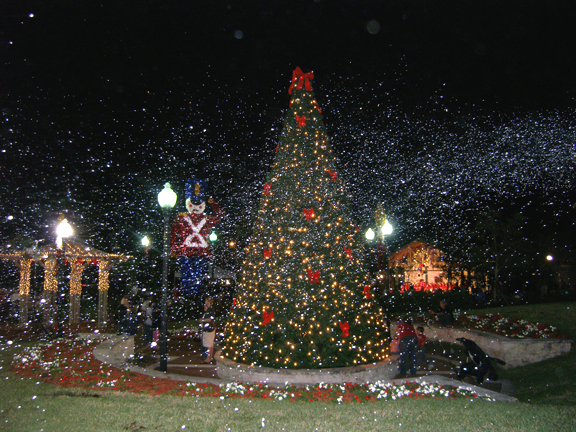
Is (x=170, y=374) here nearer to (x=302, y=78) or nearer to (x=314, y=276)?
(x=314, y=276)

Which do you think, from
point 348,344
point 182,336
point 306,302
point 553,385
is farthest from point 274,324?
point 182,336

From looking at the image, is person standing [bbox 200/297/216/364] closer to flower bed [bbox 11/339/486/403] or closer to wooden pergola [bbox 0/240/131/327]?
flower bed [bbox 11/339/486/403]

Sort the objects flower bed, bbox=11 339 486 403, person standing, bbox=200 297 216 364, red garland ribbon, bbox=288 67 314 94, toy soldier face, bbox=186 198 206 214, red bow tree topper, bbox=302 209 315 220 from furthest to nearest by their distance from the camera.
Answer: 1. toy soldier face, bbox=186 198 206 214
2. person standing, bbox=200 297 216 364
3. red garland ribbon, bbox=288 67 314 94
4. red bow tree topper, bbox=302 209 315 220
5. flower bed, bbox=11 339 486 403

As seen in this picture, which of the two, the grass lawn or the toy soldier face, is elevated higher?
the toy soldier face

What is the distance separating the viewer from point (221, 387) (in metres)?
7.08

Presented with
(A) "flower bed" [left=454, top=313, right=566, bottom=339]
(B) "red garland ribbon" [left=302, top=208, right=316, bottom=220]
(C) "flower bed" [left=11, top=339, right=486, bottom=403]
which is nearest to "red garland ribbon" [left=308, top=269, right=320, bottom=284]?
(B) "red garland ribbon" [left=302, top=208, right=316, bottom=220]

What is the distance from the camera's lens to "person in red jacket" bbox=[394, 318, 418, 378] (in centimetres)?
935

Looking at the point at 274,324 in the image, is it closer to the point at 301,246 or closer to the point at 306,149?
the point at 301,246

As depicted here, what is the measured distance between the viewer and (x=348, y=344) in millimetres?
8477

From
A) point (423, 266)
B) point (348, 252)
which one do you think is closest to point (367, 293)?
point (348, 252)

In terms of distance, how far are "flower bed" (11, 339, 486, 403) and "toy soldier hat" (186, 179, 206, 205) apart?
18.0m

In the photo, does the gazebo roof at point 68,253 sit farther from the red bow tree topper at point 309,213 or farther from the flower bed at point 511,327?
the flower bed at point 511,327

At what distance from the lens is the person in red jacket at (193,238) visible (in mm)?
25688

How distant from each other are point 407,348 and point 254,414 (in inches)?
189
